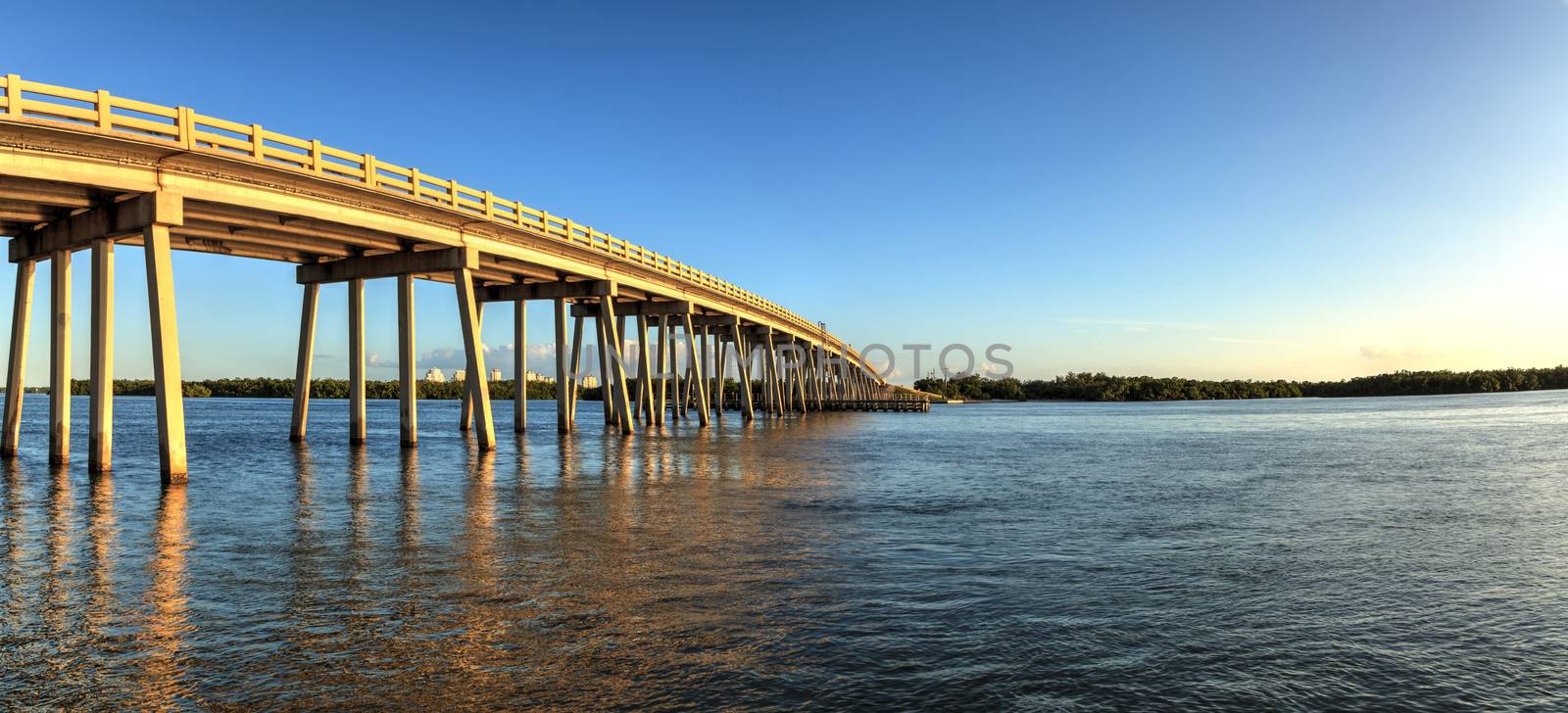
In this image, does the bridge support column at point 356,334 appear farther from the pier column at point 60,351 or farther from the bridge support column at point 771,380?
the bridge support column at point 771,380

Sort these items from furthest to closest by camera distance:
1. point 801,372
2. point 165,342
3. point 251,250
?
1. point 801,372
2. point 251,250
3. point 165,342

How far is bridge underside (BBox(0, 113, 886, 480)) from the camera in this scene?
22.3 m

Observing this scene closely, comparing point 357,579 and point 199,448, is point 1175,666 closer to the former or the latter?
point 357,579

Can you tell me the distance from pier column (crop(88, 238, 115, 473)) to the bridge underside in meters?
0.04

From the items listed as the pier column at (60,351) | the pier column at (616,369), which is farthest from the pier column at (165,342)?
the pier column at (616,369)

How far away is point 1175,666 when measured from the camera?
8094mm

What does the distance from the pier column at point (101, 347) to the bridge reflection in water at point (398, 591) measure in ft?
5.38

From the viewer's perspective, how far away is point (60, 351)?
25078mm

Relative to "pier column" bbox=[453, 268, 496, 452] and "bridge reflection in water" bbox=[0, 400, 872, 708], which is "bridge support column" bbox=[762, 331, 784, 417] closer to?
"pier column" bbox=[453, 268, 496, 452]

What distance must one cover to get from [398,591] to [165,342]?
16043 mm

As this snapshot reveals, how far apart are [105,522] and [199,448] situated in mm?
23566

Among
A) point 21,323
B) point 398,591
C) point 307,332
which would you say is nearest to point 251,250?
point 307,332

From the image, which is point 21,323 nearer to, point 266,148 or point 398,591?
point 266,148

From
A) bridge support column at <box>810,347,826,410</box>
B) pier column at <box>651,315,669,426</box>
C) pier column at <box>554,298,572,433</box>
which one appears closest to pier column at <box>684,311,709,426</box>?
pier column at <box>651,315,669,426</box>
